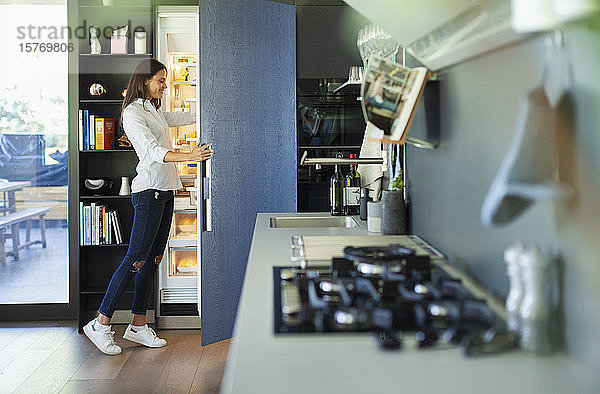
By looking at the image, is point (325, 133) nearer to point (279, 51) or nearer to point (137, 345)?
point (279, 51)

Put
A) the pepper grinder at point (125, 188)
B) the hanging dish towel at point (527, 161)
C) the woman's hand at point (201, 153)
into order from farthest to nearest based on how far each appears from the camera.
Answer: the pepper grinder at point (125, 188)
the woman's hand at point (201, 153)
the hanging dish towel at point (527, 161)

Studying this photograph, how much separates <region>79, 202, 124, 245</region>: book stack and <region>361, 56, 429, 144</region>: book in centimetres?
298

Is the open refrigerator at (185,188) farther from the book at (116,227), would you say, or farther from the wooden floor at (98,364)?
the book at (116,227)

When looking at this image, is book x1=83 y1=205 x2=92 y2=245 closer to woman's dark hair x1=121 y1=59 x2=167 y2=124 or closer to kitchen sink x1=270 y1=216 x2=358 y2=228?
woman's dark hair x1=121 y1=59 x2=167 y2=124

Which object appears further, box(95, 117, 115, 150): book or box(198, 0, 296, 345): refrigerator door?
box(95, 117, 115, 150): book

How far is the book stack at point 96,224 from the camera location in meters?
4.41

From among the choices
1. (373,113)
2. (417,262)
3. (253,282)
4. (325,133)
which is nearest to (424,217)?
(373,113)

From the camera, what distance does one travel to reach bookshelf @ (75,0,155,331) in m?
4.43

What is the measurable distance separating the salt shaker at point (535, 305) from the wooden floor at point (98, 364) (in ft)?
7.98

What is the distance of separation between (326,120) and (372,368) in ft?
10.2

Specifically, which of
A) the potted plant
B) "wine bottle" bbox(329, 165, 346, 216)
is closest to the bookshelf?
"wine bottle" bbox(329, 165, 346, 216)

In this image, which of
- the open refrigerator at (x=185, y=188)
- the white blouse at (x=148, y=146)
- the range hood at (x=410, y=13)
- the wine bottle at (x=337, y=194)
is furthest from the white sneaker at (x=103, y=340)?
the range hood at (x=410, y=13)

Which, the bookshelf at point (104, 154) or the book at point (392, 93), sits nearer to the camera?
the book at point (392, 93)

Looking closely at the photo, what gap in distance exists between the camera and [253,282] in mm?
1508
